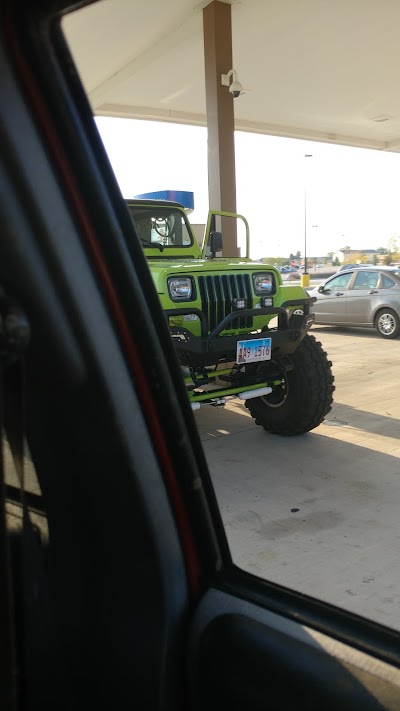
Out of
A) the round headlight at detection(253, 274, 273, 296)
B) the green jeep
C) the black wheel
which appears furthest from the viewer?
the black wheel

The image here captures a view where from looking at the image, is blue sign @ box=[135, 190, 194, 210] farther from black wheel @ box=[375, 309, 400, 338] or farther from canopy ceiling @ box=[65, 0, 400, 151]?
black wheel @ box=[375, 309, 400, 338]

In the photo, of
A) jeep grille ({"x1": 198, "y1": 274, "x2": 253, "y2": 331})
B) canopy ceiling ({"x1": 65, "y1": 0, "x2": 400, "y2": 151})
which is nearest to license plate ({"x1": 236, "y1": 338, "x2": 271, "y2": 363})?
jeep grille ({"x1": 198, "y1": 274, "x2": 253, "y2": 331})

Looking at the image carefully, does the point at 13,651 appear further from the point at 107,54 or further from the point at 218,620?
the point at 107,54

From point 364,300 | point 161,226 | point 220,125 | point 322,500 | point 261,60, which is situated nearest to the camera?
point 322,500

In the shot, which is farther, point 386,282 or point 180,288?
point 386,282

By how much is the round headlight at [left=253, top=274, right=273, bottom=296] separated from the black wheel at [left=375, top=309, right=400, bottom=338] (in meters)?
6.81

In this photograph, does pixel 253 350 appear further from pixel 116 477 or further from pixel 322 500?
pixel 116 477

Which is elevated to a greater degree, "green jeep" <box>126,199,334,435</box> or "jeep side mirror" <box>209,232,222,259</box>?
"jeep side mirror" <box>209,232,222,259</box>

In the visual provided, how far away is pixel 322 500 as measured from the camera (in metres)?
3.94

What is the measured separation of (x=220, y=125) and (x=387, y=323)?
523cm

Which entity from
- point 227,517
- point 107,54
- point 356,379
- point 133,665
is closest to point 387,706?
point 133,665

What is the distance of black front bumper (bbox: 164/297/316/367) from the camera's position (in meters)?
4.40

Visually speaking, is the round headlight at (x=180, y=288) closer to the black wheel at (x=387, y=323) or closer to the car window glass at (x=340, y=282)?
the black wheel at (x=387, y=323)

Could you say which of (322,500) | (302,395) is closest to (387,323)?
(302,395)
